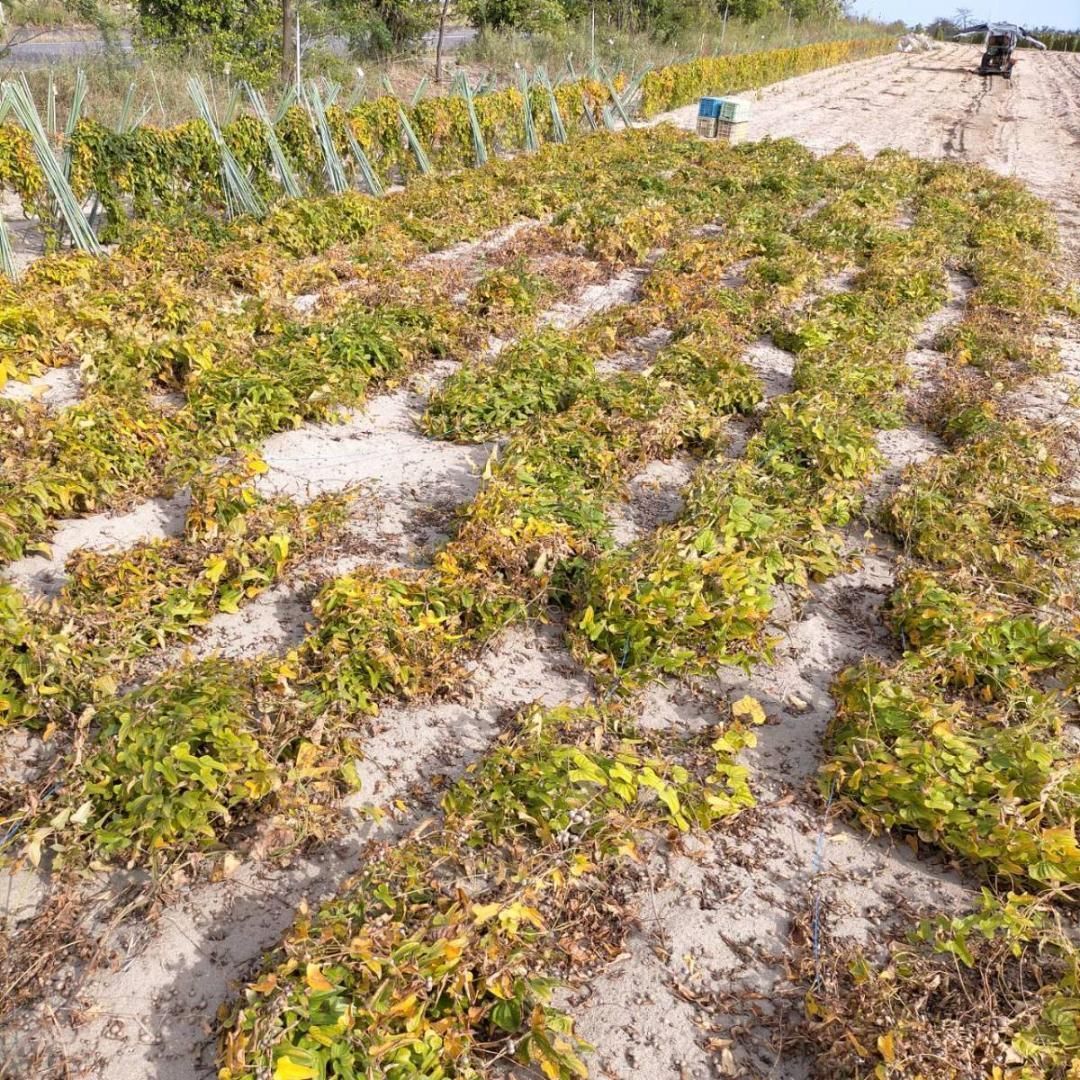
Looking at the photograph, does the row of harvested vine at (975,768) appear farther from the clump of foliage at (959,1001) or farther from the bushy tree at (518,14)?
the bushy tree at (518,14)

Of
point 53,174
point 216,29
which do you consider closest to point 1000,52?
point 216,29

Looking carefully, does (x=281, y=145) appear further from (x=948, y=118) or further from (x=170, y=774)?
(x=948, y=118)

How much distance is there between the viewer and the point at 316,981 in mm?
2330

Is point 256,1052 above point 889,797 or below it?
above

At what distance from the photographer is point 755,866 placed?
324cm

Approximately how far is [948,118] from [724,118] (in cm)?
1084

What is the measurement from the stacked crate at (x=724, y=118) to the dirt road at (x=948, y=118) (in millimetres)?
2192

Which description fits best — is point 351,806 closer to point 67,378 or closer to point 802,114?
point 67,378

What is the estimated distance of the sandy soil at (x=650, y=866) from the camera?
2633mm

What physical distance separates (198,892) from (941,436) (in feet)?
19.9

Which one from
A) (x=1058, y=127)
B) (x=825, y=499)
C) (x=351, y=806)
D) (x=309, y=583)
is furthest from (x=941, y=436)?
(x=1058, y=127)

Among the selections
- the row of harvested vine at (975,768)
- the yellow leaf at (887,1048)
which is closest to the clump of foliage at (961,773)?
the row of harvested vine at (975,768)

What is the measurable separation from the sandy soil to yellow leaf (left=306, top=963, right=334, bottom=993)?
0.51 m

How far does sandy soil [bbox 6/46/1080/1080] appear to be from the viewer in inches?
104
